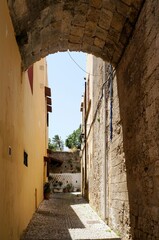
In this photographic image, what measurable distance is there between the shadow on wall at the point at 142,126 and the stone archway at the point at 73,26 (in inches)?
14.3

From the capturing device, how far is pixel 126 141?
5.76 m

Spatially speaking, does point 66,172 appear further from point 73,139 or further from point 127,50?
point 127,50

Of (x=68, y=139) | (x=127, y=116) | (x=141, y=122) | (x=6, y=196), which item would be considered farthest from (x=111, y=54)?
(x=68, y=139)

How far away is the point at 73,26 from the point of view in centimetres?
607

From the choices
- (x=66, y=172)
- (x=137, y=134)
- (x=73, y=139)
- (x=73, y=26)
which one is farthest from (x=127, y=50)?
(x=73, y=139)

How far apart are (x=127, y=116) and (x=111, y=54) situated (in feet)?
4.70

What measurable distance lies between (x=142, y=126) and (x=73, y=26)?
236cm

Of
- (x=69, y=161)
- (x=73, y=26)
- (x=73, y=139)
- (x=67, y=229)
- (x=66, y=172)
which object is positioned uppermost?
(x=73, y=139)

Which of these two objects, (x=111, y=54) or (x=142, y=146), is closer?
(x=142, y=146)

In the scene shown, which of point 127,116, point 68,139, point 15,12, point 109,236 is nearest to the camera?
point 15,12

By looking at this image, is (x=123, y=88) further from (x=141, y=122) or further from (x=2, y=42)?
(x=2, y=42)

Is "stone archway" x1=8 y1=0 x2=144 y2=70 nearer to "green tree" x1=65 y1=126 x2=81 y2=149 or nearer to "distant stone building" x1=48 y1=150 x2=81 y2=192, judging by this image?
"distant stone building" x1=48 y1=150 x2=81 y2=192

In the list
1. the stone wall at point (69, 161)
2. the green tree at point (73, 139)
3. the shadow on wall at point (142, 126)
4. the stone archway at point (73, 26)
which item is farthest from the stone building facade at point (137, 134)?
the green tree at point (73, 139)

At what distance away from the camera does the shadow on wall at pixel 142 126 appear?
409 centimetres
